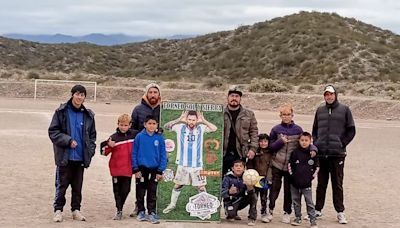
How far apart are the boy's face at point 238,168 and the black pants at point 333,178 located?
1.28 metres

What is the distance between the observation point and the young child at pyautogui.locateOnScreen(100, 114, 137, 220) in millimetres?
10094

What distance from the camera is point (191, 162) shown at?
1009 cm

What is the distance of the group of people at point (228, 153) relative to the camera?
9.87 m

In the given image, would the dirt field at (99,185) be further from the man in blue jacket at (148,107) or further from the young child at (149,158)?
the man in blue jacket at (148,107)

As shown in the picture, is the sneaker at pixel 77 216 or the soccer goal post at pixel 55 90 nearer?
the sneaker at pixel 77 216

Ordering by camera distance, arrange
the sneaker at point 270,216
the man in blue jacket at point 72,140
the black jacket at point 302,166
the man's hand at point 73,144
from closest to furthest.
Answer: the man's hand at point 73,144 → the man in blue jacket at point 72,140 → the black jacket at point 302,166 → the sneaker at point 270,216

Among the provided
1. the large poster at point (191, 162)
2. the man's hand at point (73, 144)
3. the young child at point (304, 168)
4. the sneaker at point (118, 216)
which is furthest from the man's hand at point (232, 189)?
the man's hand at point (73, 144)

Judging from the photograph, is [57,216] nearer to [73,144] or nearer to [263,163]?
[73,144]

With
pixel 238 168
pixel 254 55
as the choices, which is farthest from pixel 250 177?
pixel 254 55

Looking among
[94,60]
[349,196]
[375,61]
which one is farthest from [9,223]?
[94,60]

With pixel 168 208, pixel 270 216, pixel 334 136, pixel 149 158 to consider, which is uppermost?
pixel 334 136

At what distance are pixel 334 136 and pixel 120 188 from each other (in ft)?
10.2

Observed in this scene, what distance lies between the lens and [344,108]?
1052cm

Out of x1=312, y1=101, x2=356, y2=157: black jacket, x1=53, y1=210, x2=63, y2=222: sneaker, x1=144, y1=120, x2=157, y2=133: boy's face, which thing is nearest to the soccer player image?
x1=144, y1=120, x2=157, y2=133: boy's face
